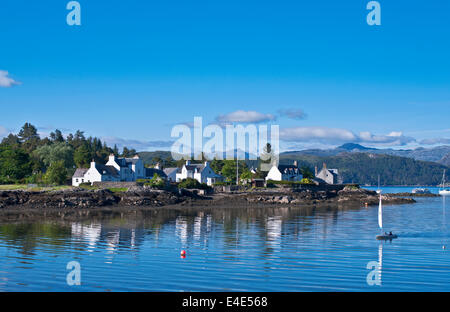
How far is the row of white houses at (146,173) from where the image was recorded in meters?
103

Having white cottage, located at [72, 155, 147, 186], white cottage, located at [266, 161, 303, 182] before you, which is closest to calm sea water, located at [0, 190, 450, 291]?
white cottage, located at [72, 155, 147, 186]

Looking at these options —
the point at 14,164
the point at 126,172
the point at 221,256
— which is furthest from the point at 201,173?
the point at 221,256

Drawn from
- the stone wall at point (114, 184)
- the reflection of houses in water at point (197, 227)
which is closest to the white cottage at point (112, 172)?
the stone wall at point (114, 184)

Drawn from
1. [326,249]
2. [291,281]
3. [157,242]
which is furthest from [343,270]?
[157,242]

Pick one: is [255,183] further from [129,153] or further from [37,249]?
[129,153]

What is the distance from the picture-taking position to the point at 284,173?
417 feet

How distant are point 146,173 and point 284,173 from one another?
35967 mm

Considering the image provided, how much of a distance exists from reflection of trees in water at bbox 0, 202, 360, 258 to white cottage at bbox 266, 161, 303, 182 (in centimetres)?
6272

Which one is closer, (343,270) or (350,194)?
(343,270)

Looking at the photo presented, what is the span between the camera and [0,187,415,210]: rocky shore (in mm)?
75312
